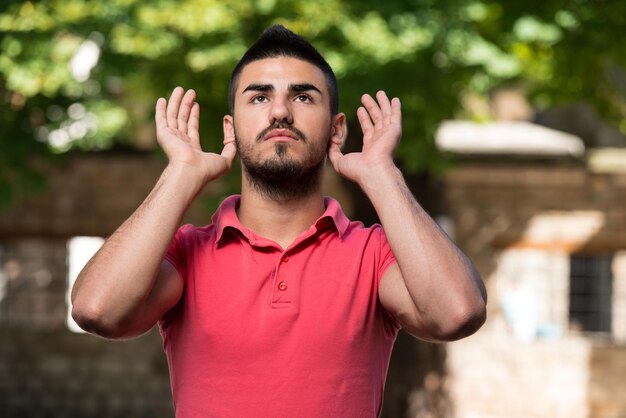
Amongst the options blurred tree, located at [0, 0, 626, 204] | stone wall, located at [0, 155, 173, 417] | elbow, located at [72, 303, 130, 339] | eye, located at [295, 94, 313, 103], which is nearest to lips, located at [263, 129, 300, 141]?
eye, located at [295, 94, 313, 103]

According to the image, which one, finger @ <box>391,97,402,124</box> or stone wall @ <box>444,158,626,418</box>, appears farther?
stone wall @ <box>444,158,626,418</box>

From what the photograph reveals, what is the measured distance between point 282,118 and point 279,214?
28 cm

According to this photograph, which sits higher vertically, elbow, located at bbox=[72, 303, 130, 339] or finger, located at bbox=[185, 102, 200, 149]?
finger, located at bbox=[185, 102, 200, 149]

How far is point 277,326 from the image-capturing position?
9.66ft

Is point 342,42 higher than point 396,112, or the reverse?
point 342,42

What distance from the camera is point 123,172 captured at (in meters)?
16.1

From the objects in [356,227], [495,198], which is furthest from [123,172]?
[356,227]

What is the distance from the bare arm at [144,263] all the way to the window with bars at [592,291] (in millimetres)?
13860

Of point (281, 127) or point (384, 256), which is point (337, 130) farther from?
point (384, 256)

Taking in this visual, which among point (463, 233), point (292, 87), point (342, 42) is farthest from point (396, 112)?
point (463, 233)

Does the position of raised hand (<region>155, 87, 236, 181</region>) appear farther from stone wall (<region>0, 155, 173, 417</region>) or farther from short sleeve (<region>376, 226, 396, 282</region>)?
stone wall (<region>0, 155, 173, 417</region>)

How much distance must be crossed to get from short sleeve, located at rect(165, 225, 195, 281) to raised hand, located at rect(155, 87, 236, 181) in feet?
0.61

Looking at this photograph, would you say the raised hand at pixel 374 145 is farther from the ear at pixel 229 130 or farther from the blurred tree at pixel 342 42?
the blurred tree at pixel 342 42

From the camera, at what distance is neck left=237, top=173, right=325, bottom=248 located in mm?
3121
